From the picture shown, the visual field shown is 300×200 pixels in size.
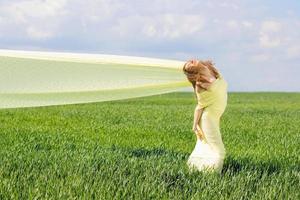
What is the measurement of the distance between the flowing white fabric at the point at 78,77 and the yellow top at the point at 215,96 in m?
0.49

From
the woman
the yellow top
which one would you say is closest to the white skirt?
the woman

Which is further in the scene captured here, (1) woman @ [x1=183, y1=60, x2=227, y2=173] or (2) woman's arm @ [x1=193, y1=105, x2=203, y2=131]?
(2) woman's arm @ [x1=193, y1=105, x2=203, y2=131]

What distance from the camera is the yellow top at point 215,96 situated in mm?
7785

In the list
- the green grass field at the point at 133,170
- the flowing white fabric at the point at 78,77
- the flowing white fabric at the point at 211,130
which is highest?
the flowing white fabric at the point at 78,77

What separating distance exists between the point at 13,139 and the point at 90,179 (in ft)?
17.6

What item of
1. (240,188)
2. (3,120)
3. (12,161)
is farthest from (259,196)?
(3,120)

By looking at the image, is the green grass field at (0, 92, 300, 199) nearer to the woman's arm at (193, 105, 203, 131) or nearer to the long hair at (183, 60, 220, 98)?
the woman's arm at (193, 105, 203, 131)

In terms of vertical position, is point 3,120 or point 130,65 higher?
point 130,65

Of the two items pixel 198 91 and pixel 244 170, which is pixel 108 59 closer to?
pixel 198 91

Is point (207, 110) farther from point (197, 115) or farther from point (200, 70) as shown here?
point (200, 70)

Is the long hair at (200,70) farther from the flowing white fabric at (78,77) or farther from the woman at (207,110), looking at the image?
the flowing white fabric at (78,77)

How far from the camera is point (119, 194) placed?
620 cm

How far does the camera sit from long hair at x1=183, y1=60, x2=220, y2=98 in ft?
25.2

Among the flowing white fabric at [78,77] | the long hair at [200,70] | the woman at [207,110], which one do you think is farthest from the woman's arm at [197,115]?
the flowing white fabric at [78,77]
